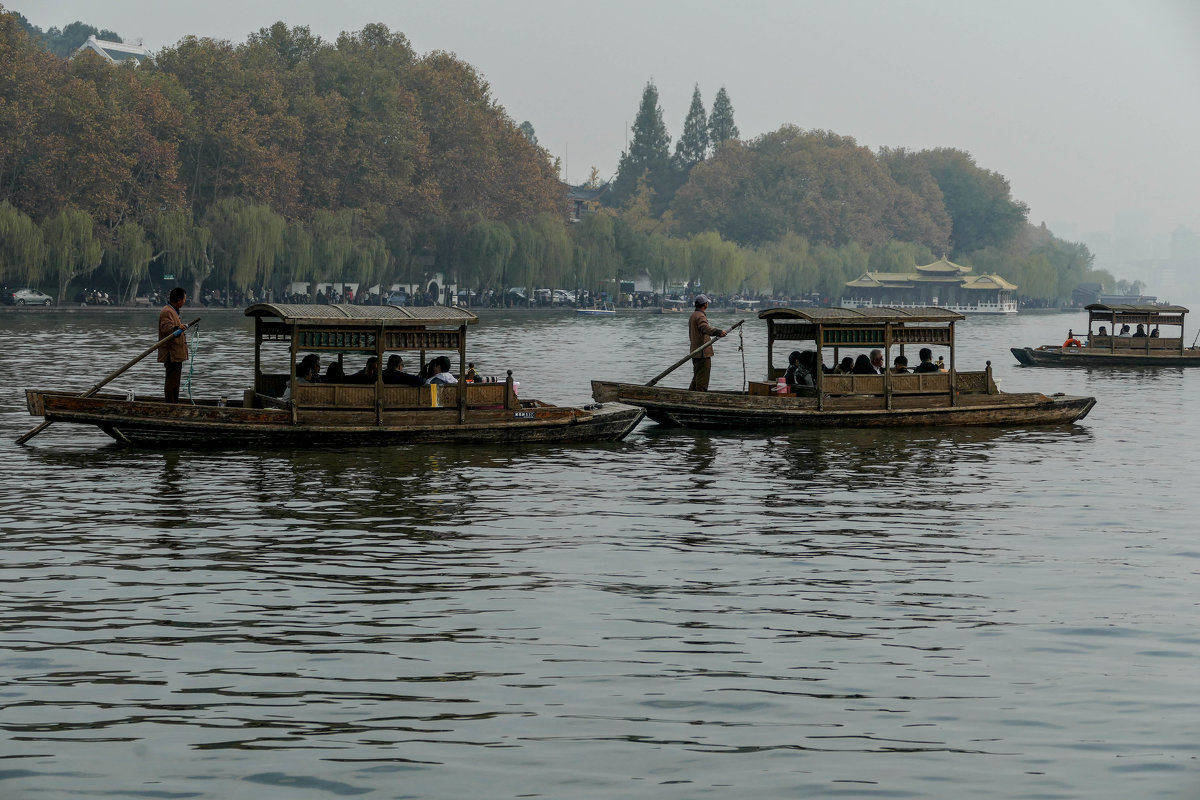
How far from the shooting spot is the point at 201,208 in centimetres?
7406

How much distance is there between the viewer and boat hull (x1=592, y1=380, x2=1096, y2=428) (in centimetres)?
2244

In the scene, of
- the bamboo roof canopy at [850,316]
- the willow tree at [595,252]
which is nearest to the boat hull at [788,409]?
the bamboo roof canopy at [850,316]

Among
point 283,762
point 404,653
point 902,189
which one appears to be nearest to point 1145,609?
point 404,653

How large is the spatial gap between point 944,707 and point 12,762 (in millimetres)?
4830

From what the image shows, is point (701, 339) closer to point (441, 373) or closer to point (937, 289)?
point (441, 373)

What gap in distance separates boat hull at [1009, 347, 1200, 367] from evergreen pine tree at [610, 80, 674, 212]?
12029 cm

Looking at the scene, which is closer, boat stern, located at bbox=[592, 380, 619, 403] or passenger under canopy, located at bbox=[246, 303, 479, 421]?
passenger under canopy, located at bbox=[246, 303, 479, 421]

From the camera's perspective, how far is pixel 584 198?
14875 cm

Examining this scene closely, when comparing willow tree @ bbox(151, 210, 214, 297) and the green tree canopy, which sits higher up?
the green tree canopy

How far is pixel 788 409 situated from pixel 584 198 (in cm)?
12793

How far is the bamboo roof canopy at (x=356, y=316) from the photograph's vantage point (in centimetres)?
1888

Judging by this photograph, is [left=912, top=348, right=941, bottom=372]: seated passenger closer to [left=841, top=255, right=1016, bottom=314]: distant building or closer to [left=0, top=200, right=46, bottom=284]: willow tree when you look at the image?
[left=0, top=200, right=46, bottom=284]: willow tree

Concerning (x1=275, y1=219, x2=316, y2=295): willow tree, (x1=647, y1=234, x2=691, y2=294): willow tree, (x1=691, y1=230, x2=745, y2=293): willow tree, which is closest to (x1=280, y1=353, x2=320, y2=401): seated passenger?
(x1=275, y1=219, x2=316, y2=295): willow tree

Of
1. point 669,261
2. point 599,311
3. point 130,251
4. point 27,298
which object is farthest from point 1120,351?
point 669,261
